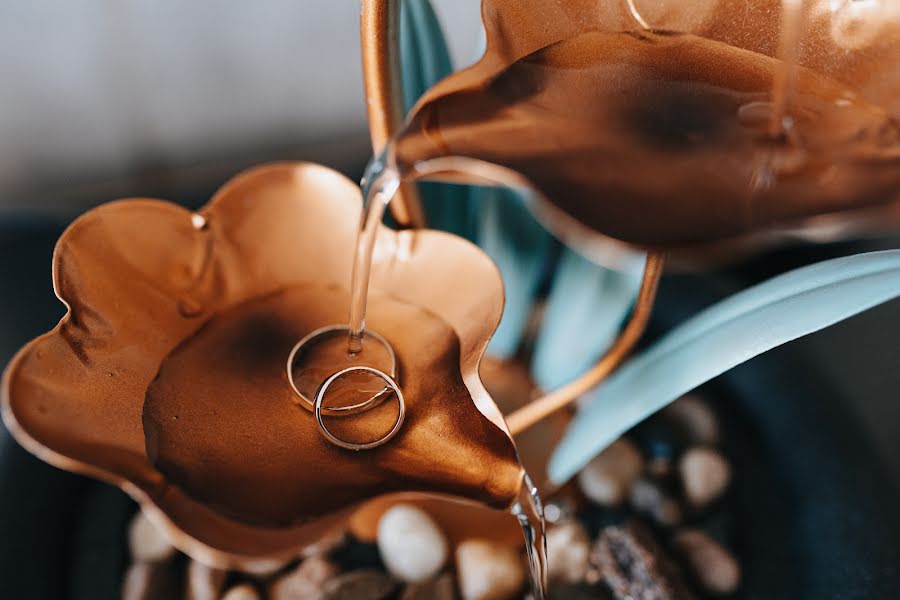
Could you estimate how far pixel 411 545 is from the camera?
2.07 feet

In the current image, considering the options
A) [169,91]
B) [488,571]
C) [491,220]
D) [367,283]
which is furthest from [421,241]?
[169,91]

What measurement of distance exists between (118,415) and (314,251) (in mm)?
156

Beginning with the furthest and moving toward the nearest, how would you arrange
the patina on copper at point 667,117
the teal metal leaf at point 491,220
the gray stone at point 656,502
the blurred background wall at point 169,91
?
the blurred background wall at point 169,91
the gray stone at point 656,502
the teal metal leaf at point 491,220
the patina on copper at point 667,117

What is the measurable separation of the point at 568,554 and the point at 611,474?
85 mm

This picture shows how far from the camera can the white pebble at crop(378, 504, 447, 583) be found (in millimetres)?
631

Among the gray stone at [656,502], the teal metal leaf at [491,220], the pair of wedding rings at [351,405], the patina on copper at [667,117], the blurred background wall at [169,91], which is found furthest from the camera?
the blurred background wall at [169,91]

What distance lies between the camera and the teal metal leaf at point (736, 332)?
46cm

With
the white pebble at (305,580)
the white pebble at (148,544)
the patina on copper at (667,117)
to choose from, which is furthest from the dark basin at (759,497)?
the patina on copper at (667,117)

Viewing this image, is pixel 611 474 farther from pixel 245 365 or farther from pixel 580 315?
pixel 245 365

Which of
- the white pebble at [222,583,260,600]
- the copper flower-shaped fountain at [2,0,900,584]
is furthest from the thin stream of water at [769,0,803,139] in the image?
the white pebble at [222,583,260,600]

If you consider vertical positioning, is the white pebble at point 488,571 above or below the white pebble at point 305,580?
above

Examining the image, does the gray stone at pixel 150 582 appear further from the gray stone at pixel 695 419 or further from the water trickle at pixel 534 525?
the gray stone at pixel 695 419

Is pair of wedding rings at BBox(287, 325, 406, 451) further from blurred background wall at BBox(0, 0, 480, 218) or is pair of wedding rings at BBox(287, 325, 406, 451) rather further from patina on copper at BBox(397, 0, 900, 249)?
blurred background wall at BBox(0, 0, 480, 218)

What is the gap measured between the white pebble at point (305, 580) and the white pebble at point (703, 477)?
30 cm
